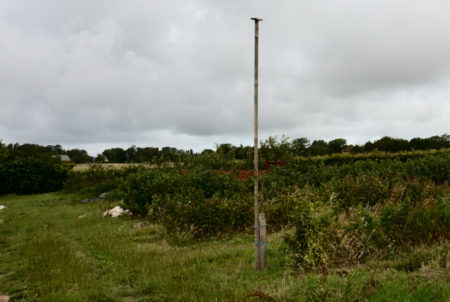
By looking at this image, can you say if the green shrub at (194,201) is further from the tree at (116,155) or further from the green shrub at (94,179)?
the tree at (116,155)

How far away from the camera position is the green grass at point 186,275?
3836 mm

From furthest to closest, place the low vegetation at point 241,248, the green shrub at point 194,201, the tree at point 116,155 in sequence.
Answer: the tree at point 116,155 < the green shrub at point 194,201 < the low vegetation at point 241,248

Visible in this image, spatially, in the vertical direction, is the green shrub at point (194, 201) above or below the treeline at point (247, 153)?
below

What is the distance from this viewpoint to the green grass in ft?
12.6

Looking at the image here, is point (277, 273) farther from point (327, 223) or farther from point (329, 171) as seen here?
point (329, 171)

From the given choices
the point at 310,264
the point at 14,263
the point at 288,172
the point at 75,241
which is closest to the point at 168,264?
the point at 310,264

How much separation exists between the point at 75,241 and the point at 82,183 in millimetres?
15370

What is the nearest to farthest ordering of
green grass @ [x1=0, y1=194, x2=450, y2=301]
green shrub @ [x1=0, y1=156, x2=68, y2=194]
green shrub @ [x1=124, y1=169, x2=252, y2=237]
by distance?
green grass @ [x1=0, y1=194, x2=450, y2=301]
green shrub @ [x1=124, y1=169, x2=252, y2=237]
green shrub @ [x1=0, y1=156, x2=68, y2=194]

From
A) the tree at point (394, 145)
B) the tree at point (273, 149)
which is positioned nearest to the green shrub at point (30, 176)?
the tree at point (273, 149)

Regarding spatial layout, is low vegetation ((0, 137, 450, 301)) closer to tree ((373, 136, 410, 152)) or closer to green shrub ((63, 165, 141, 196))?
green shrub ((63, 165, 141, 196))

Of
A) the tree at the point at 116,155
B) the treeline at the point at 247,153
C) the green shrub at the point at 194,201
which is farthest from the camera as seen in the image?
the tree at the point at 116,155

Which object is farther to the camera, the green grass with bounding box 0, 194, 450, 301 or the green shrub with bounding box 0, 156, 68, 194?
the green shrub with bounding box 0, 156, 68, 194

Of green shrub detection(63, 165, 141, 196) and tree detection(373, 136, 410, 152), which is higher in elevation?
tree detection(373, 136, 410, 152)

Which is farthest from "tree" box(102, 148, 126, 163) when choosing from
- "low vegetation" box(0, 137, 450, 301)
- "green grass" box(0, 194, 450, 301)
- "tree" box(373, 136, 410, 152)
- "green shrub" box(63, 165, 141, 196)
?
"green grass" box(0, 194, 450, 301)
